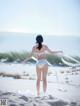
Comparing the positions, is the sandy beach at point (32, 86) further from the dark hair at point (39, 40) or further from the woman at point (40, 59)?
the dark hair at point (39, 40)

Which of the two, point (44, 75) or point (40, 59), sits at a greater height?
point (40, 59)

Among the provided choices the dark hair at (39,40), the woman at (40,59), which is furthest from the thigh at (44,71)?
the dark hair at (39,40)

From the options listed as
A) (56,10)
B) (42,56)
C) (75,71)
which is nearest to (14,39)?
(42,56)

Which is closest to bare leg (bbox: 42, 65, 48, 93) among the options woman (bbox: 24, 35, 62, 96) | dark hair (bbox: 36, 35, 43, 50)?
woman (bbox: 24, 35, 62, 96)

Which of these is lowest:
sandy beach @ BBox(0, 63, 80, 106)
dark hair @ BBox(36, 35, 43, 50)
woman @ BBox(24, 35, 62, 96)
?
sandy beach @ BBox(0, 63, 80, 106)

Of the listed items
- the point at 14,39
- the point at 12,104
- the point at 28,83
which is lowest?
the point at 12,104

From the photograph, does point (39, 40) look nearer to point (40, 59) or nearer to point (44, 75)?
point (40, 59)

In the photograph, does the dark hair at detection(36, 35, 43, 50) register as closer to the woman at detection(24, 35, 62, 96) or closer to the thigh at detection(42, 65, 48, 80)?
the woman at detection(24, 35, 62, 96)

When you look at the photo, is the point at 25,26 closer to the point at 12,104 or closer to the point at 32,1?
the point at 32,1

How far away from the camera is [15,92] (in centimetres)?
158

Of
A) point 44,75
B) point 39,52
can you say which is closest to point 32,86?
point 44,75

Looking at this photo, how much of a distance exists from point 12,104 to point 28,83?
0.62 ft

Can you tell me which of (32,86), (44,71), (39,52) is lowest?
(32,86)

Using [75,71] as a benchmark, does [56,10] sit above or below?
above
